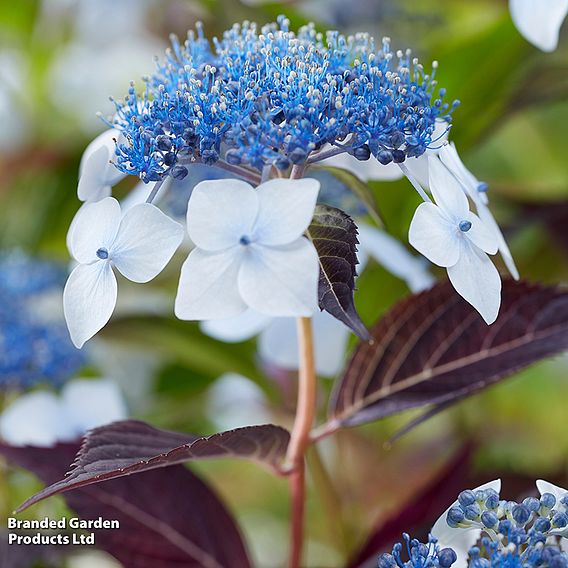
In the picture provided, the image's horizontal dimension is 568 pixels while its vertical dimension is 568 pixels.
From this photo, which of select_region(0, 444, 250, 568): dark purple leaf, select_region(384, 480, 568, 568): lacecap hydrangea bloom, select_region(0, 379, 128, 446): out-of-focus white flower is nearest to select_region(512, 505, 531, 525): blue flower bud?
select_region(384, 480, 568, 568): lacecap hydrangea bloom

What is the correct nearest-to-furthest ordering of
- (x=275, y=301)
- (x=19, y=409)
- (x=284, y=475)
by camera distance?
(x=275, y=301) < (x=284, y=475) < (x=19, y=409)

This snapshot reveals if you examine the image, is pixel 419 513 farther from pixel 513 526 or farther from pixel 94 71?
pixel 94 71

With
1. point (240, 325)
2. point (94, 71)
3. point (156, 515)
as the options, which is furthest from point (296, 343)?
point (94, 71)

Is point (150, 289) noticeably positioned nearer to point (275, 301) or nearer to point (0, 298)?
point (0, 298)

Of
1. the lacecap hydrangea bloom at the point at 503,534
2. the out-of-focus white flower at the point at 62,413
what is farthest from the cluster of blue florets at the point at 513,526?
the out-of-focus white flower at the point at 62,413

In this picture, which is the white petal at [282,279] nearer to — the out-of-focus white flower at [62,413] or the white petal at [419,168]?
the white petal at [419,168]

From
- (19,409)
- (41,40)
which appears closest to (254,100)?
(19,409)
